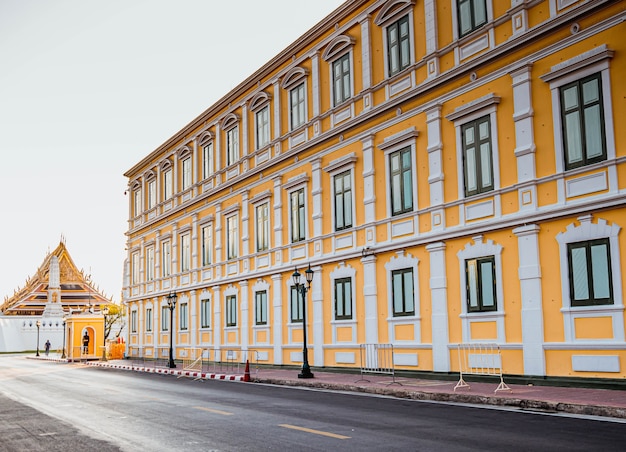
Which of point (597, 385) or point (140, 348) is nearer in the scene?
point (597, 385)

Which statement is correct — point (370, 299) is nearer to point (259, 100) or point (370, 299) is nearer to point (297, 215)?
point (297, 215)

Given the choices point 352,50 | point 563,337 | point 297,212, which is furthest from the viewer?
point 297,212

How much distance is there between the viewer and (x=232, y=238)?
3584 cm

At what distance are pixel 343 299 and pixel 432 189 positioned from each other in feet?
21.2

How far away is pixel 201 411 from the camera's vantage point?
14.8 metres

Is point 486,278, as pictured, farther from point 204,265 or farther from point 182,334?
point 182,334

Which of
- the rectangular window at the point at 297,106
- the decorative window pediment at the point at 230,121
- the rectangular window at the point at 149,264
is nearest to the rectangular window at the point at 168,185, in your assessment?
the rectangular window at the point at 149,264

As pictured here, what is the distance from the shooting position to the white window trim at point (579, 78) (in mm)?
16891

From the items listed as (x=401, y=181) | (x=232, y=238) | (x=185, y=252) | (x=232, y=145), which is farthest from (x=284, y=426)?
(x=185, y=252)

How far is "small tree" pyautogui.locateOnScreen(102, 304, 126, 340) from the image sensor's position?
347 ft

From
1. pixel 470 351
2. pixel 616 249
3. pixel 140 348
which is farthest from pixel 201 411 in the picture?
pixel 140 348

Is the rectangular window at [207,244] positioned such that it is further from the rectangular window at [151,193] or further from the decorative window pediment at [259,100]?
the rectangular window at [151,193]

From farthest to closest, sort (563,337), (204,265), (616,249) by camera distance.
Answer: (204,265), (563,337), (616,249)

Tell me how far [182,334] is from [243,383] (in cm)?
1686
